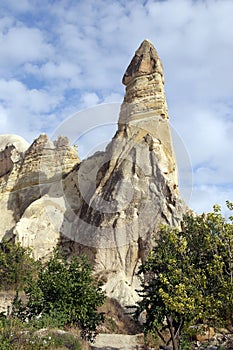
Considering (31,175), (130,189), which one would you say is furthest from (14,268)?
(31,175)

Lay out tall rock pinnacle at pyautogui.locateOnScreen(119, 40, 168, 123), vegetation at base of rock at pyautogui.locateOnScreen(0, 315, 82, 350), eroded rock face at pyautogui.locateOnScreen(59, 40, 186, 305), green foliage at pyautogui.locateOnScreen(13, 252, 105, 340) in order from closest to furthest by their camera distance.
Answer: vegetation at base of rock at pyautogui.locateOnScreen(0, 315, 82, 350)
green foliage at pyautogui.locateOnScreen(13, 252, 105, 340)
eroded rock face at pyautogui.locateOnScreen(59, 40, 186, 305)
tall rock pinnacle at pyautogui.locateOnScreen(119, 40, 168, 123)

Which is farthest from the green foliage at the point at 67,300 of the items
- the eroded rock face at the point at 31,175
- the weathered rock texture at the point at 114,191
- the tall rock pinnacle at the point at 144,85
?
the eroded rock face at the point at 31,175

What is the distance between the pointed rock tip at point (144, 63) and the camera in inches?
1164

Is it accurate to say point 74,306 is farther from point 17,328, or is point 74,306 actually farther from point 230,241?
point 230,241

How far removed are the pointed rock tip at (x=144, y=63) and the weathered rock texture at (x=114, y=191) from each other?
68 millimetres

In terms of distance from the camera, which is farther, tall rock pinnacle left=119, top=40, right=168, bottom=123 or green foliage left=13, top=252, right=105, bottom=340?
tall rock pinnacle left=119, top=40, right=168, bottom=123

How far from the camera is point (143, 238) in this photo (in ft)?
73.2

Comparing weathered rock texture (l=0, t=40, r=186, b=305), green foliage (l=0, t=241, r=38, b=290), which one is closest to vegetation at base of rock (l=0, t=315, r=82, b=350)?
weathered rock texture (l=0, t=40, r=186, b=305)

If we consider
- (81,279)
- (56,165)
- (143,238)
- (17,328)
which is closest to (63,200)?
(56,165)

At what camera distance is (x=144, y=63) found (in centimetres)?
2975

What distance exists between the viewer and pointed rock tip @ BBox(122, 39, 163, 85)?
97.0 ft

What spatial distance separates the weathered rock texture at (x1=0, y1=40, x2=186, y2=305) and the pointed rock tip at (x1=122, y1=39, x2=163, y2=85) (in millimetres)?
68

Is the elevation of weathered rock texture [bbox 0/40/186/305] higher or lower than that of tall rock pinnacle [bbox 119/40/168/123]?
lower

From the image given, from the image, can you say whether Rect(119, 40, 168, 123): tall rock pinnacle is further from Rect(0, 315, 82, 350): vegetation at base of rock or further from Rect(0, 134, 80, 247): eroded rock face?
Rect(0, 315, 82, 350): vegetation at base of rock
